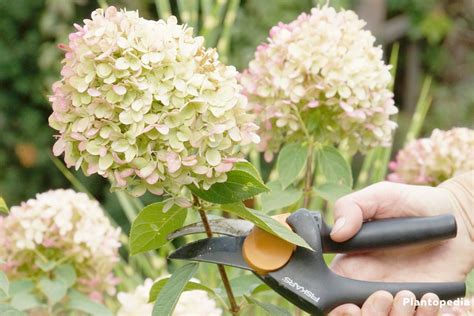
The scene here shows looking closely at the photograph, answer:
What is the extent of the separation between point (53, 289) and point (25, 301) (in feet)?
0.17

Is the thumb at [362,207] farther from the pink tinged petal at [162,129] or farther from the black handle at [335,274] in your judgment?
the pink tinged petal at [162,129]

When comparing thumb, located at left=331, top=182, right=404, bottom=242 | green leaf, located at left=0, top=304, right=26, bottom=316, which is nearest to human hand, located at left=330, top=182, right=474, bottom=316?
thumb, located at left=331, top=182, right=404, bottom=242

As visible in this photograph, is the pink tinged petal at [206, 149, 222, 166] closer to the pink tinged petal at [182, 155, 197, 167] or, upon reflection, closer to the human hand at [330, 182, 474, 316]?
the pink tinged petal at [182, 155, 197, 167]

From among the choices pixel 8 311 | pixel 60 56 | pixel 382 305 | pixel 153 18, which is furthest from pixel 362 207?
pixel 153 18

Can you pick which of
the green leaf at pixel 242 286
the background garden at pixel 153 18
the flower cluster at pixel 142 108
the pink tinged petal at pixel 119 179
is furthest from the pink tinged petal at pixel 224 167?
the background garden at pixel 153 18

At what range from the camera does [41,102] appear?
14.0 ft

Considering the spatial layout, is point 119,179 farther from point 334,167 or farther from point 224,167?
point 334,167

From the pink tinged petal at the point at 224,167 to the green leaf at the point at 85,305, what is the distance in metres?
0.51

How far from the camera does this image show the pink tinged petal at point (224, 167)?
43.2 inches

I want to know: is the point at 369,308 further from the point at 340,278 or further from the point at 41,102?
the point at 41,102

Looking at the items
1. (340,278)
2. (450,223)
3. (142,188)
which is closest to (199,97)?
(142,188)

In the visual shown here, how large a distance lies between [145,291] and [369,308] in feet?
1.54

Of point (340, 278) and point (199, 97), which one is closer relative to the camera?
point (199, 97)

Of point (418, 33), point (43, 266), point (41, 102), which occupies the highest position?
point (418, 33)
